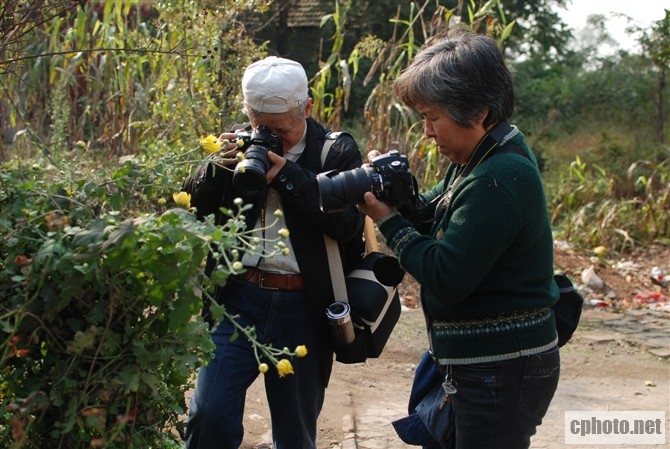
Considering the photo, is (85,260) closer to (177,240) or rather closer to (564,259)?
(177,240)

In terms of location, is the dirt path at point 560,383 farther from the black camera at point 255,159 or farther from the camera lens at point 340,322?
the black camera at point 255,159

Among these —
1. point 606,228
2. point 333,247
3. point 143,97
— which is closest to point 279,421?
point 333,247

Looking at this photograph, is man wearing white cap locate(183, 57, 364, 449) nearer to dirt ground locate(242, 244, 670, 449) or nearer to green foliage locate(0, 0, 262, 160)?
dirt ground locate(242, 244, 670, 449)

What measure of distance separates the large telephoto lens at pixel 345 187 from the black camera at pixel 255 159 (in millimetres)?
226

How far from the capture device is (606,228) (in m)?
9.56

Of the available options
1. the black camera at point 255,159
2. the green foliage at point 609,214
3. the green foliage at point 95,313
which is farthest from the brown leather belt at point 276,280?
the green foliage at point 609,214

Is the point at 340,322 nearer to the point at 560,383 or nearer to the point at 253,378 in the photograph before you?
the point at 253,378

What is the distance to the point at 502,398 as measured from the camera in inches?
104

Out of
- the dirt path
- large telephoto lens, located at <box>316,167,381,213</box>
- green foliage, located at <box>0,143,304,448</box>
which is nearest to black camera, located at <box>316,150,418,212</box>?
large telephoto lens, located at <box>316,167,381,213</box>

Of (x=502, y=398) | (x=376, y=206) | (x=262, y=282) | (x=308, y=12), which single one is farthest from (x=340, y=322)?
(x=308, y=12)
